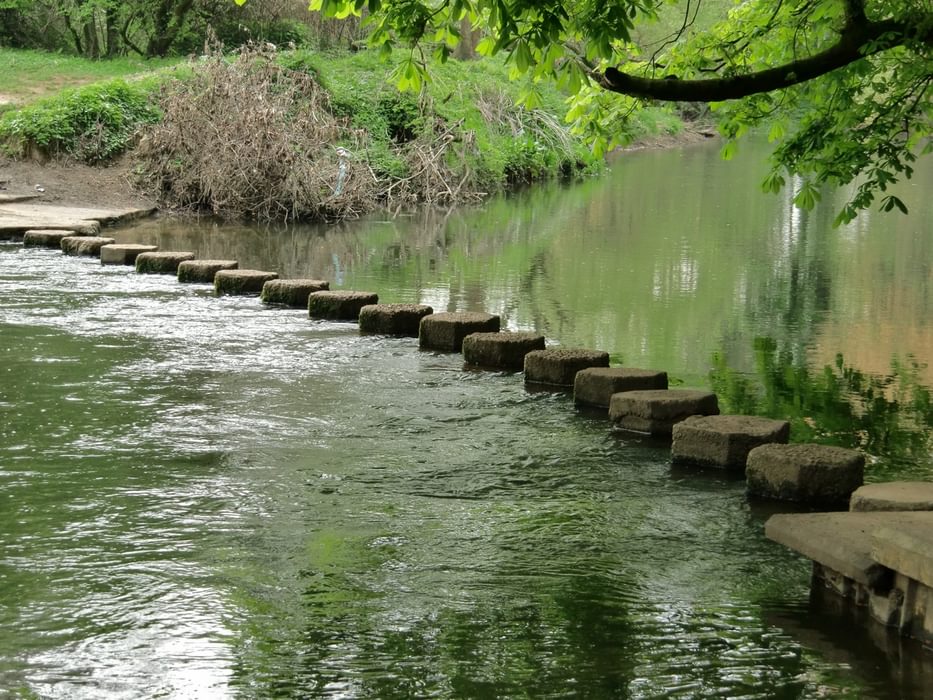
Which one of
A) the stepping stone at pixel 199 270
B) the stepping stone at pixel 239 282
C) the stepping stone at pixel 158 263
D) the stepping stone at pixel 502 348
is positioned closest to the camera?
the stepping stone at pixel 502 348

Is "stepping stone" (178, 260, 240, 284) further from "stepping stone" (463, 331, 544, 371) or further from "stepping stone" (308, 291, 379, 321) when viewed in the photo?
"stepping stone" (463, 331, 544, 371)

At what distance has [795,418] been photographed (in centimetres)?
823

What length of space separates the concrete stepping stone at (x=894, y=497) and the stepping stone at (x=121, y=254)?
11.1m

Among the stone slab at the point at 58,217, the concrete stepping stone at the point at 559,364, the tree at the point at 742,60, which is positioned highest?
the tree at the point at 742,60

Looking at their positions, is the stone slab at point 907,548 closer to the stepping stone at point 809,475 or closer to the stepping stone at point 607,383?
the stepping stone at point 809,475

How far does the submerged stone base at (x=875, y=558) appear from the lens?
4477 millimetres

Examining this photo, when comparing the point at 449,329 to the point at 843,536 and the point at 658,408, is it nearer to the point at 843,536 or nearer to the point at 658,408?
the point at 658,408

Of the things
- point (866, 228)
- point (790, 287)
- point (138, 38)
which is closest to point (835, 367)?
point (790, 287)

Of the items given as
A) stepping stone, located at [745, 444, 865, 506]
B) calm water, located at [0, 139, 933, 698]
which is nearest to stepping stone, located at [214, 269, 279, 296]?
calm water, located at [0, 139, 933, 698]

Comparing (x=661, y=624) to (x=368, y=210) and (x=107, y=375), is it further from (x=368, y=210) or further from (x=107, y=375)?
(x=368, y=210)

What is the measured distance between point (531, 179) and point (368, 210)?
997cm

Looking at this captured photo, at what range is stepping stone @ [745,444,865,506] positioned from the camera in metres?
6.23

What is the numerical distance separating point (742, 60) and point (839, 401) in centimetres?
354

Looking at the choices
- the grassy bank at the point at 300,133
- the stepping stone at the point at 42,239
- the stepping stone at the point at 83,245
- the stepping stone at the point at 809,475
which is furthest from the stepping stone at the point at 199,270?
the stepping stone at the point at 809,475
